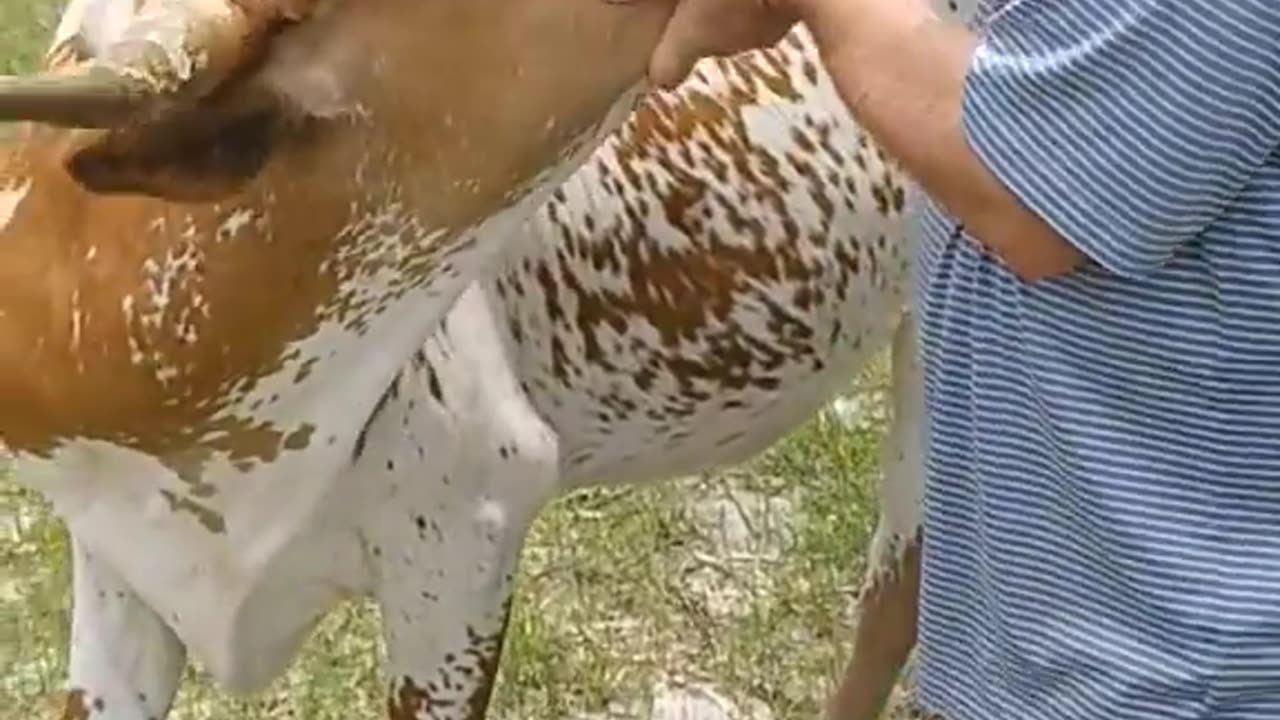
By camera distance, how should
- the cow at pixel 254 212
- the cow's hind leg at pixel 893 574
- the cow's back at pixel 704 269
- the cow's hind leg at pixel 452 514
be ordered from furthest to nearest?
the cow's hind leg at pixel 893 574, the cow's back at pixel 704 269, the cow's hind leg at pixel 452 514, the cow at pixel 254 212

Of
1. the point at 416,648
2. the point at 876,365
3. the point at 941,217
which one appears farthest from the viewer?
the point at 876,365

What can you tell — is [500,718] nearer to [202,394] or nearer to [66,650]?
[66,650]

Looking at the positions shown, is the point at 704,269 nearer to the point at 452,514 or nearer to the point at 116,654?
the point at 452,514

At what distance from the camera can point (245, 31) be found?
1716 mm

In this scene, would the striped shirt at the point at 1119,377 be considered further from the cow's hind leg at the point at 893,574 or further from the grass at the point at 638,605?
the grass at the point at 638,605

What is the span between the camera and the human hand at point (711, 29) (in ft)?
5.80

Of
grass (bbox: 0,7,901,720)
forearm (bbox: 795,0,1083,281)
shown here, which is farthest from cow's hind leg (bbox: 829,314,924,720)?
forearm (bbox: 795,0,1083,281)

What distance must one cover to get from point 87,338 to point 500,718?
1.56m

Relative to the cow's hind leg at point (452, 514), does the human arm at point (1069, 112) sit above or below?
above

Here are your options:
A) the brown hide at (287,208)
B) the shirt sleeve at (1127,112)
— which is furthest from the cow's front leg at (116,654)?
the shirt sleeve at (1127,112)

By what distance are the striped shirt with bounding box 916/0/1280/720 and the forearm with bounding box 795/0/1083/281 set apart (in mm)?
22

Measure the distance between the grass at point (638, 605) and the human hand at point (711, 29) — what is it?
65.4 inches

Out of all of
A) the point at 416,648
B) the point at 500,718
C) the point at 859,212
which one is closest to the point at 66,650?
the point at 500,718

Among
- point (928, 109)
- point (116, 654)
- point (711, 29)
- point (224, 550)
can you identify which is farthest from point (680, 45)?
point (116, 654)
